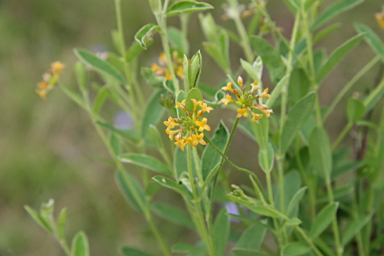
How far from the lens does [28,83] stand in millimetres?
2457

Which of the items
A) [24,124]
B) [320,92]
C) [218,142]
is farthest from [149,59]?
[218,142]

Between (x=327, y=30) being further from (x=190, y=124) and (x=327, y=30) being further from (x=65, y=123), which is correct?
(x=65, y=123)

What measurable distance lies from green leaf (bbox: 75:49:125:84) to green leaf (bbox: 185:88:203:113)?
34 centimetres

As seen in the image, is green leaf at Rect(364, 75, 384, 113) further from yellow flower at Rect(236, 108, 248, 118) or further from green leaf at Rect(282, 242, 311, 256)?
yellow flower at Rect(236, 108, 248, 118)

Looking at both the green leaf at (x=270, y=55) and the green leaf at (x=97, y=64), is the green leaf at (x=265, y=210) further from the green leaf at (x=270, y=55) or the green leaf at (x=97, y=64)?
the green leaf at (x=97, y=64)

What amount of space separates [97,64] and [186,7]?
10.1 inches

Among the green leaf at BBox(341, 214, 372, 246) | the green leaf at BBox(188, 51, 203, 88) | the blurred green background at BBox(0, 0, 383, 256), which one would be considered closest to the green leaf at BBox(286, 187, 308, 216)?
the green leaf at BBox(341, 214, 372, 246)

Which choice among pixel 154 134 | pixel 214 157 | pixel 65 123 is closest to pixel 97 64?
pixel 154 134

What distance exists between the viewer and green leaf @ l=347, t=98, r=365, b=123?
2.69ft

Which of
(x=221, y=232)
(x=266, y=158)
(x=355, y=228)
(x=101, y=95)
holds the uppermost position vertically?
(x=101, y=95)

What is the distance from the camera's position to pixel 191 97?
0.57 meters

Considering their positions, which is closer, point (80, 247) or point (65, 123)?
point (80, 247)

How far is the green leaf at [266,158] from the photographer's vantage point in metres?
0.69

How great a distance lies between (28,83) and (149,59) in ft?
2.30
